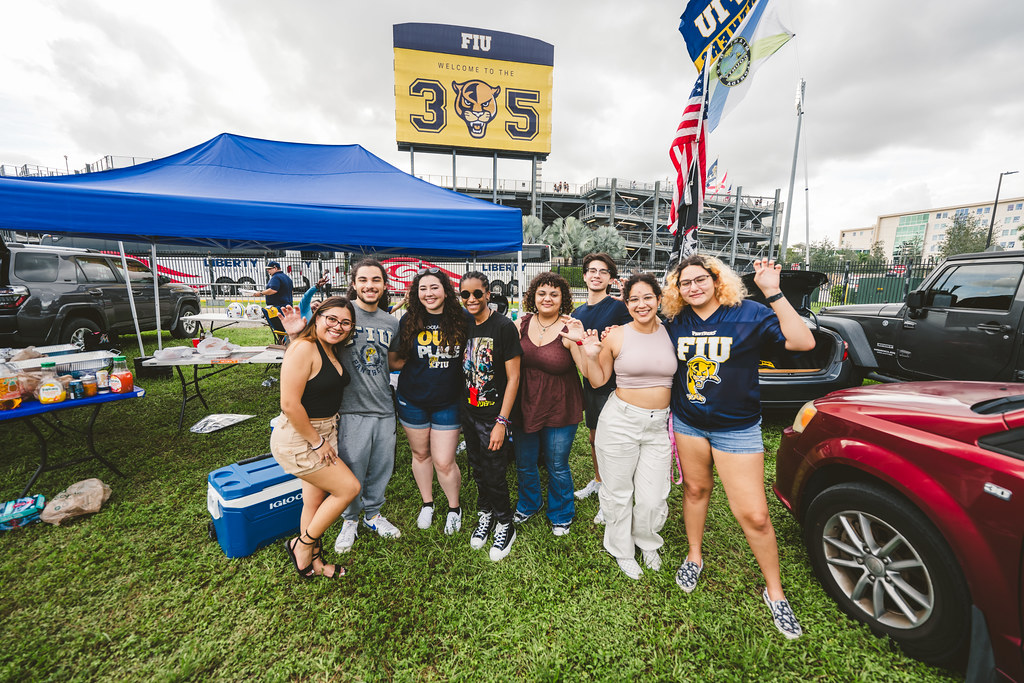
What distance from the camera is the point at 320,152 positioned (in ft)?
16.7

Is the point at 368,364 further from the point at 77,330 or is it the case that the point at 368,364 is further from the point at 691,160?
the point at 77,330

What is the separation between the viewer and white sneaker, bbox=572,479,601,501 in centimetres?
337

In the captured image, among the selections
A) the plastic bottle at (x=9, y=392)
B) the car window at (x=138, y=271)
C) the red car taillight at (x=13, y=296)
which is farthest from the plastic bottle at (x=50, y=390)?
the car window at (x=138, y=271)

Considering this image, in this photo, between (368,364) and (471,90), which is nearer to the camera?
(368,364)

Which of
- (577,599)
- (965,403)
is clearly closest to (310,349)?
(577,599)

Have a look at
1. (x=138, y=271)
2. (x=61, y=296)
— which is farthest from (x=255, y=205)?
(x=138, y=271)

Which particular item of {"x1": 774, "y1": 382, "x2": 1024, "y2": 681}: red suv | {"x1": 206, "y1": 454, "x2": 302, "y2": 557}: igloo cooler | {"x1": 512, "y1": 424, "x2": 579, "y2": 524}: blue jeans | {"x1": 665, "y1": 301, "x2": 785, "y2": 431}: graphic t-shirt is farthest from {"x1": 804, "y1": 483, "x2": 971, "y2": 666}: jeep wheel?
{"x1": 206, "y1": 454, "x2": 302, "y2": 557}: igloo cooler

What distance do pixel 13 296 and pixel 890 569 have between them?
1065cm

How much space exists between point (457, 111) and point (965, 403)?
108ft

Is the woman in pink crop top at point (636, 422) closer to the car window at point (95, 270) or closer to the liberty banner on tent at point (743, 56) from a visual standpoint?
the liberty banner on tent at point (743, 56)

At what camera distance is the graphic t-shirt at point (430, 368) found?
2562mm

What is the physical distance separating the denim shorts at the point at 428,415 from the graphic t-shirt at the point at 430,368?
55 millimetres

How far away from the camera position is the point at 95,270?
744cm

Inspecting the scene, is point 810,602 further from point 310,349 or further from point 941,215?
point 941,215
